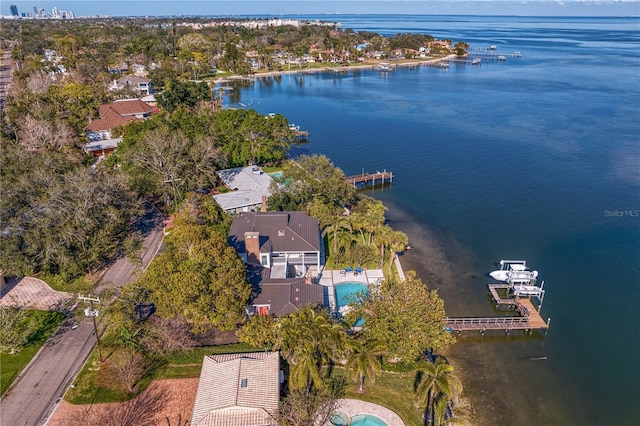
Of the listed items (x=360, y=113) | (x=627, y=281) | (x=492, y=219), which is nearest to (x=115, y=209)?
(x=492, y=219)

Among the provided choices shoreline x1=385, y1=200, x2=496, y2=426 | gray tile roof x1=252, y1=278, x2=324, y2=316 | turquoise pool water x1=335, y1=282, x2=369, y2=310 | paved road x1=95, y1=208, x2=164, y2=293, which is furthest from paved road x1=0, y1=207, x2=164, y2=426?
shoreline x1=385, y1=200, x2=496, y2=426

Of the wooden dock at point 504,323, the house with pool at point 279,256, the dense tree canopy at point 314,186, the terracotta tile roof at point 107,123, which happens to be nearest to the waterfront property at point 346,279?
the house with pool at point 279,256

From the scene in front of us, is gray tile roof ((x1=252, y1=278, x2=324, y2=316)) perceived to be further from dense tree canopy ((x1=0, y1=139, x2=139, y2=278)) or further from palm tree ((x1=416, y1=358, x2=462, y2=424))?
dense tree canopy ((x1=0, y1=139, x2=139, y2=278))

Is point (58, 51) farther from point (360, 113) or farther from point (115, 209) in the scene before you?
point (115, 209)

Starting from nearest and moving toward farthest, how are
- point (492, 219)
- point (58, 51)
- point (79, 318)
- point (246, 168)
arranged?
point (79, 318)
point (492, 219)
point (246, 168)
point (58, 51)

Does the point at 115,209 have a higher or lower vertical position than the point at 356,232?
higher

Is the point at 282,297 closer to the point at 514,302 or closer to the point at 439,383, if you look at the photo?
the point at 439,383

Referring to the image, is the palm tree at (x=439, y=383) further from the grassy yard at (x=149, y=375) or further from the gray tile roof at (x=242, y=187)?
the gray tile roof at (x=242, y=187)
